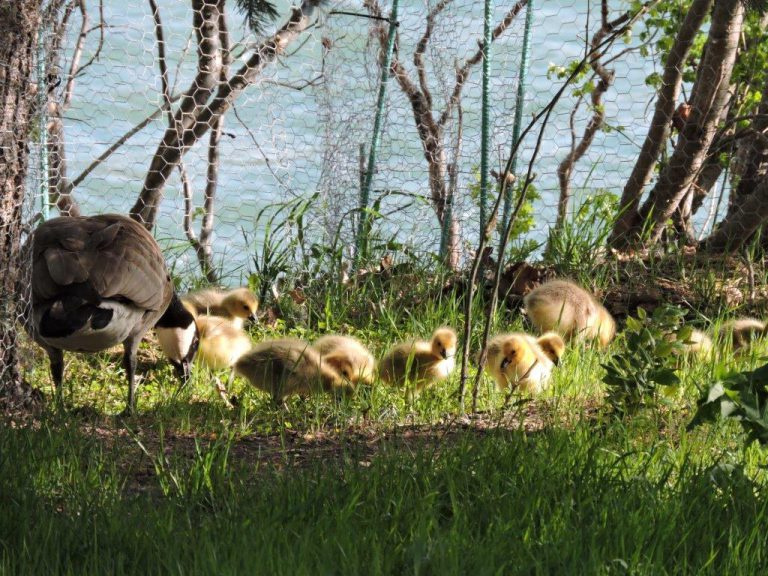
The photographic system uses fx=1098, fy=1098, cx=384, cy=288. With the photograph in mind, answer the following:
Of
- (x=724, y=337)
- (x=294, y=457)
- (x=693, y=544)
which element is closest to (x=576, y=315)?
(x=724, y=337)

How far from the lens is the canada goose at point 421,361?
18.3ft

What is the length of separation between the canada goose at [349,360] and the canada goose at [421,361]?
0.37 ft

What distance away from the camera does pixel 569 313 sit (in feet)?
21.8

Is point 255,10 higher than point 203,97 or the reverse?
the reverse

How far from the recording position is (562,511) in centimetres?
349

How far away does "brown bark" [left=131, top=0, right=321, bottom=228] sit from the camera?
7.73 meters

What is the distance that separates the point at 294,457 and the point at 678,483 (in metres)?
1.44

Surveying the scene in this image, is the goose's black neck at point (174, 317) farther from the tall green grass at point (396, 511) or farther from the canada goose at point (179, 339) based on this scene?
the tall green grass at point (396, 511)

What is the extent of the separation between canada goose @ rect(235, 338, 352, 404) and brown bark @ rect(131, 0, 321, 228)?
250 cm

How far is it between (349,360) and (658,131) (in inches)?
157

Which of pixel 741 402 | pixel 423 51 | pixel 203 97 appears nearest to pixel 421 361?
pixel 741 402

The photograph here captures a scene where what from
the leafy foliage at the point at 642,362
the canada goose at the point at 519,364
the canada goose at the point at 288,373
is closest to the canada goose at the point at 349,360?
the canada goose at the point at 288,373

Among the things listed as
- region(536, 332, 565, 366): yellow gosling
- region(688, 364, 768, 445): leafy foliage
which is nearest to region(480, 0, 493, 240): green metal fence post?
region(536, 332, 565, 366): yellow gosling

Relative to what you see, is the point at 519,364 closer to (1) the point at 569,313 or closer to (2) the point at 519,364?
(2) the point at 519,364
